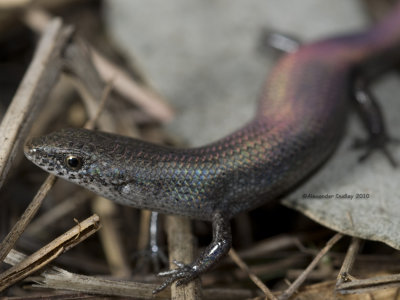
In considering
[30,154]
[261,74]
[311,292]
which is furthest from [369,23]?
[30,154]

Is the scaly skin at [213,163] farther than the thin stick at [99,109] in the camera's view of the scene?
No

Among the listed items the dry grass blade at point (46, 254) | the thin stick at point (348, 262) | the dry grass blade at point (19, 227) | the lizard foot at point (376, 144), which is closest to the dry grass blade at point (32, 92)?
the dry grass blade at point (19, 227)

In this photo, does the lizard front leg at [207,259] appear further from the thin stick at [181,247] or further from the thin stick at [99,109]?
the thin stick at [99,109]

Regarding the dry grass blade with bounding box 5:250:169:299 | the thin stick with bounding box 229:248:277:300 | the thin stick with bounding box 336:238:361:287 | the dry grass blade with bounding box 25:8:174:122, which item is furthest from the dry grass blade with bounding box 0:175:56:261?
the thin stick with bounding box 336:238:361:287

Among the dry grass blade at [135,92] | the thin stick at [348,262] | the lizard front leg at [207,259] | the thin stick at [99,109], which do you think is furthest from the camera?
the dry grass blade at [135,92]

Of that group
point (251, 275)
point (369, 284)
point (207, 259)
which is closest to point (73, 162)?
point (207, 259)
